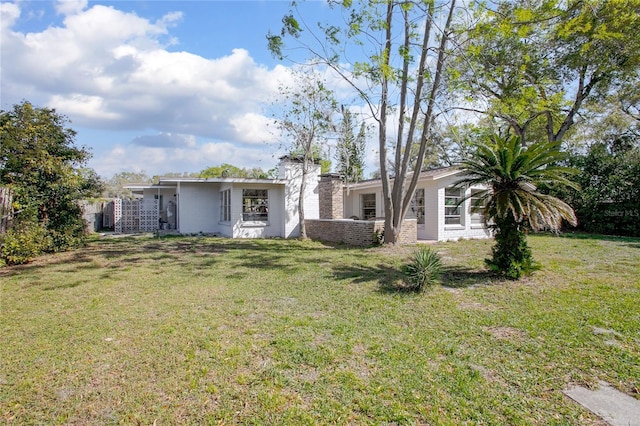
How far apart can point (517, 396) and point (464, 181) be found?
204 inches

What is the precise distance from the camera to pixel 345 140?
18125mm

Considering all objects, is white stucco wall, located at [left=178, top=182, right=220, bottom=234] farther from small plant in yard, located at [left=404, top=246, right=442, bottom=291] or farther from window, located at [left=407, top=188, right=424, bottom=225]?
small plant in yard, located at [left=404, top=246, right=442, bottom=291]

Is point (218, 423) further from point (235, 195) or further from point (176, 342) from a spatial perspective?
point (235, 195)

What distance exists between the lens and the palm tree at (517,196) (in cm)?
658

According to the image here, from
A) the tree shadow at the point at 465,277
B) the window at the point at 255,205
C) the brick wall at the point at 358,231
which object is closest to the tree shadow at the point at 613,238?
the brick wall at the point at 358,231

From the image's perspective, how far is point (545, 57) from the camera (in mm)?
17062

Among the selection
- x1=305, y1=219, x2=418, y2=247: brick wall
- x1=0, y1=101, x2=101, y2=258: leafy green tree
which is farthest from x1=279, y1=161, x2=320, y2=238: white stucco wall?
x1=0, y1=101, x2=101, y2=258: leafy green tree

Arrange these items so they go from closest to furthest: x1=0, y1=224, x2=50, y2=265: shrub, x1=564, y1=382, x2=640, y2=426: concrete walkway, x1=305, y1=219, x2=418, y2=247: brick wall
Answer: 1. x1=564, y1=382, x2=640, y2=426: concrete walkway
2. x1=0, y1=224, x2=50, y2=265: shrub
3. x1=305, y1=219, x2=418, y2=247: brick wall

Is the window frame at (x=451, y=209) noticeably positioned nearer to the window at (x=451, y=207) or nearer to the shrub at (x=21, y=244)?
the window at (x=451, y=207)

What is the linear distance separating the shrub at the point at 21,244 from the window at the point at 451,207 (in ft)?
47.2

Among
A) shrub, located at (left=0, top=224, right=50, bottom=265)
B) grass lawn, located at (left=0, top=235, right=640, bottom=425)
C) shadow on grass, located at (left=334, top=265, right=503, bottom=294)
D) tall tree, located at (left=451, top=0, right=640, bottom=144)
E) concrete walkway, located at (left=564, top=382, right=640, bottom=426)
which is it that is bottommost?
concrete walkway, located at (left=564, top=382, right=640, bottom=426)

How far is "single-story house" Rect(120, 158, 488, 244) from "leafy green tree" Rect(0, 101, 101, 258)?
5759 mm

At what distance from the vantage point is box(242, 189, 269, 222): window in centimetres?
1651

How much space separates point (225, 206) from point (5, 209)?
9.45 metres
